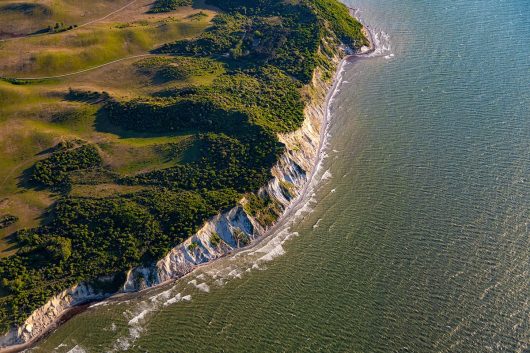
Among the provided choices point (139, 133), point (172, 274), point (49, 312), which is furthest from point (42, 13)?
point (49, 312)

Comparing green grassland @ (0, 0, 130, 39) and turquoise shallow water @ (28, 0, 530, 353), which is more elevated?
green grassland @ (0, 0, 130, 39)

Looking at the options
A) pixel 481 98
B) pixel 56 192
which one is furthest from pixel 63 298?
pixel 481 98

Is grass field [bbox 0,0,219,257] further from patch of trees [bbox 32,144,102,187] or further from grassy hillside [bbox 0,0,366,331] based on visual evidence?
patch of trees [bbox 32,144,102,187]

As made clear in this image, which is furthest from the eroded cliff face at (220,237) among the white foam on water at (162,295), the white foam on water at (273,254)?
the white foam on water at (273,254)

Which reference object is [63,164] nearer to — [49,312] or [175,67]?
[49,312]

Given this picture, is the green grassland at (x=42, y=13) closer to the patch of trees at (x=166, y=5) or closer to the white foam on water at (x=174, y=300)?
the patch of trees at (x=166, y=5)

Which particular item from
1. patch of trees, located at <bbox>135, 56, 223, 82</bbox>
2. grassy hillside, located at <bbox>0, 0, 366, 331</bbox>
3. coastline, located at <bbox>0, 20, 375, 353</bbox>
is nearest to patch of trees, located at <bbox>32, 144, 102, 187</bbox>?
grassy hillside, located at <bbox>0, 0, 366, 331</bbox>
